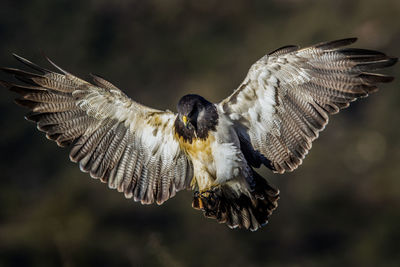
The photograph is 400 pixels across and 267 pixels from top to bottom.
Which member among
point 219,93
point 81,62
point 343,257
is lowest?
point 343,257

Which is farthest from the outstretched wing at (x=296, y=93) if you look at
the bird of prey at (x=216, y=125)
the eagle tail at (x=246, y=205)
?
the eagle tail at (x=246, y=205)

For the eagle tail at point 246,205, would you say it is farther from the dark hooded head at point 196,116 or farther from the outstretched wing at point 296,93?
the dark hooded head at point 196,116

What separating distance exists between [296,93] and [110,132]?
2.62 metres

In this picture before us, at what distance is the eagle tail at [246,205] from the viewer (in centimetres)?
888

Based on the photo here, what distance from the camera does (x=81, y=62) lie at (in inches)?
993

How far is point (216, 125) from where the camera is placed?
338 inches

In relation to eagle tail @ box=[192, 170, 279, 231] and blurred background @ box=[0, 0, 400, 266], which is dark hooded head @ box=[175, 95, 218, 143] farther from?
blurred background @ box=[0, 0, 400, 266]

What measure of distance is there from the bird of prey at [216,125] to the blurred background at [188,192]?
4.75 feet

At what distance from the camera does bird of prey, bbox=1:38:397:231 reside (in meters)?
8.45
